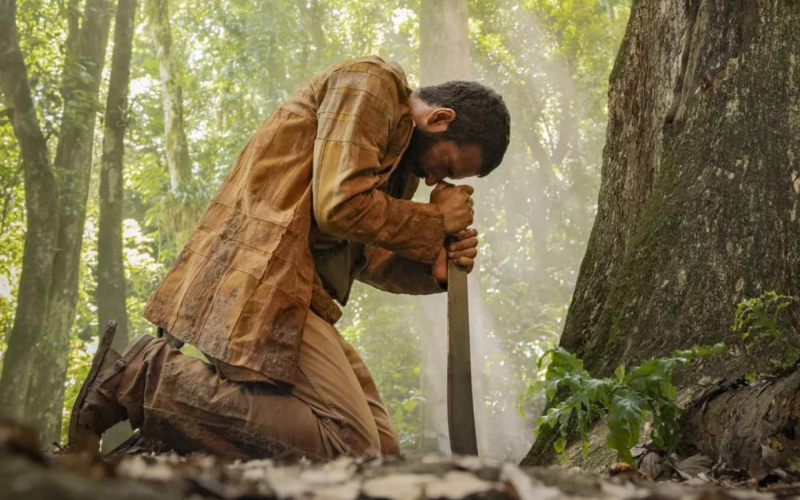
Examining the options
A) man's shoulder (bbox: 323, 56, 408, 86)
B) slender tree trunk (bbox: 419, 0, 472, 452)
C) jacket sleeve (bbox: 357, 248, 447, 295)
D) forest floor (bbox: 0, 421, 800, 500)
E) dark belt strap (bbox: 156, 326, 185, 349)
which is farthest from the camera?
slender tree trunk (bbox: 419, 0, 472, 452)

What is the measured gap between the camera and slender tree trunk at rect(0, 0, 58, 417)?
12.8 metres

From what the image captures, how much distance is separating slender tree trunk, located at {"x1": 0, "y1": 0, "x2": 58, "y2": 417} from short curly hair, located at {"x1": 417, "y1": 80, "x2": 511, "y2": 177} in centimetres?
1048

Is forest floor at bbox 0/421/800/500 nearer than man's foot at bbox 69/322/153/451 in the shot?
Yes

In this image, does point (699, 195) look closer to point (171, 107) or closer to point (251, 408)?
point (251, 408)

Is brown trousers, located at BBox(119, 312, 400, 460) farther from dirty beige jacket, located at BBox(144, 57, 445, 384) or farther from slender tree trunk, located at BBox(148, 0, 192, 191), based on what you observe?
slender tree trunk, located at BBox(148, 0, 192, 191)

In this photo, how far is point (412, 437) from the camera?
20.9m

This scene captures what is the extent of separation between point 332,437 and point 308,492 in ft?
6.48

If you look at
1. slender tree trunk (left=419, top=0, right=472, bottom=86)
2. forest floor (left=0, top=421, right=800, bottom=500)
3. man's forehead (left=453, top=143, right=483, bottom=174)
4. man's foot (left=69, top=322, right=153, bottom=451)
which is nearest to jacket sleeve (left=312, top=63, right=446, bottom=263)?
man's forehead (left=453, top=143, right=483, bottom=174)

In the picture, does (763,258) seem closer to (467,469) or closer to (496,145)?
(496,145)

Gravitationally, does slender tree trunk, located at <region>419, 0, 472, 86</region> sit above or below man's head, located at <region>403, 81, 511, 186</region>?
above

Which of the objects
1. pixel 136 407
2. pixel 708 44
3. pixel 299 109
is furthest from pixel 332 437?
pixel 708 44

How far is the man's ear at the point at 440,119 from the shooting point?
12.3 ft

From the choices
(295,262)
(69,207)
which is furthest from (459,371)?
(69,207)

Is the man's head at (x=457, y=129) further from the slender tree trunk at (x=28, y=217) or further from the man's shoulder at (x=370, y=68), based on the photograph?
the slender tree trunk at (x=28, y=217)
